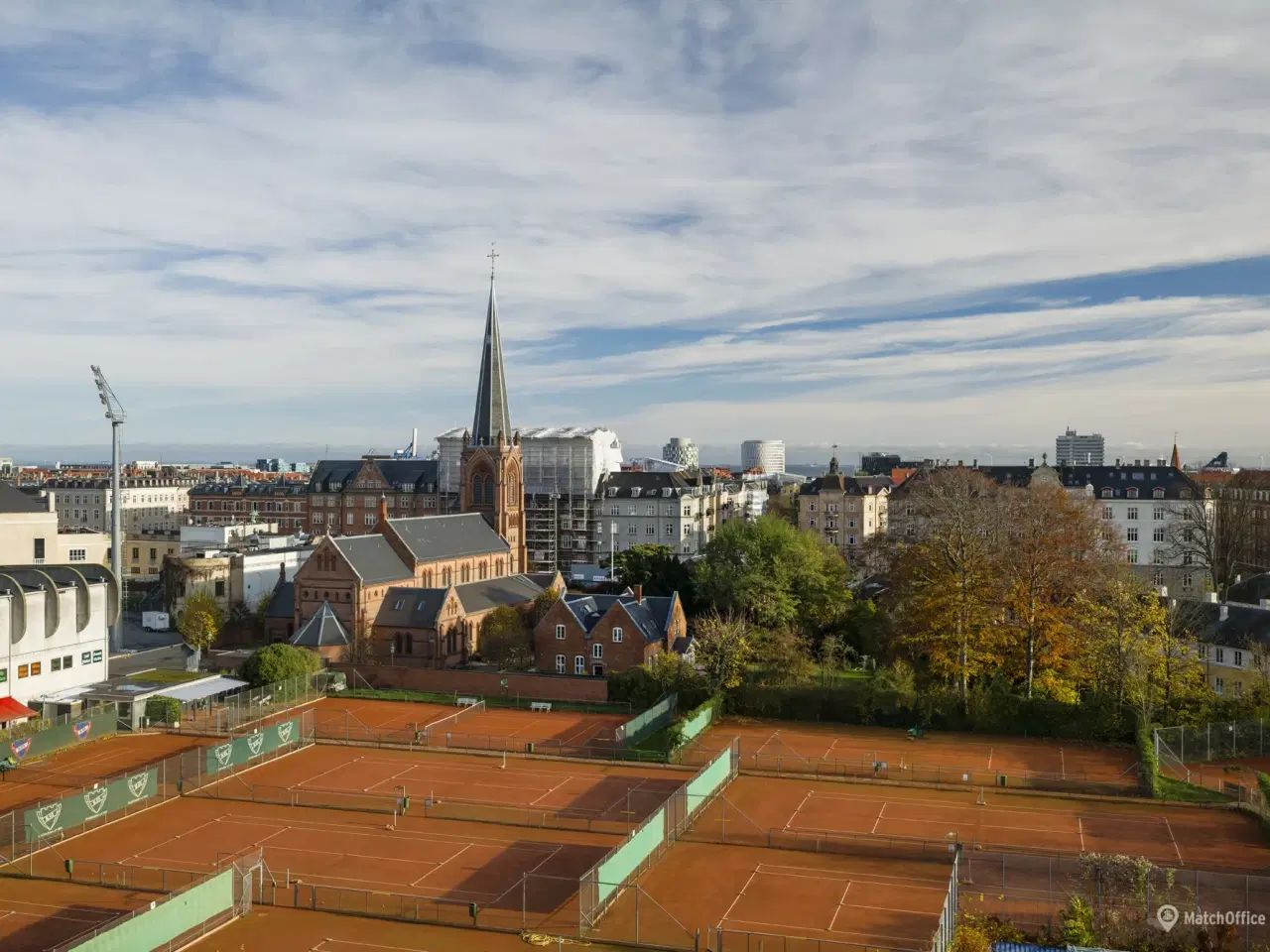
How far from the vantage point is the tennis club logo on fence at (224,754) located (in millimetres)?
46344

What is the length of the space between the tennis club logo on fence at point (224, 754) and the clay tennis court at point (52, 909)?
11993 mm

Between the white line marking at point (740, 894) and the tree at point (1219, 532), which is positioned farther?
the tree at point (1219, 532)

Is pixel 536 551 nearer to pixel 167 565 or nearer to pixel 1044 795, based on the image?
pixel 167 565

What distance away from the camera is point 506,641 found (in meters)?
71.2

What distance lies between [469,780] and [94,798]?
14.7 meters

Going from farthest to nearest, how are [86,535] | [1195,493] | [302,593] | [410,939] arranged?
[1195,493], [86,535], [302,593], [410,939]

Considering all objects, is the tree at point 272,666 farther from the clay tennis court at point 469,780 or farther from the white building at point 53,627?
the clay tennis court at point 469,780

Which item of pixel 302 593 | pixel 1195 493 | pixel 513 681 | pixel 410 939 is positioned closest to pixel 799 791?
pixel 410 939

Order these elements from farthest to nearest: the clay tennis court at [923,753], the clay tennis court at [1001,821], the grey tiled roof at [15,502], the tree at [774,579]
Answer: the grey tiled roof at [15,502] < the tree at [774,579] < the clay tennis court at [923,753] < the clay tennis court at [1001,821]

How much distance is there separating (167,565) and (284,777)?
43.3 metres

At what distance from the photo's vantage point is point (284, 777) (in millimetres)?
47750

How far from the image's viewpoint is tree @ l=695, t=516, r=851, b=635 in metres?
71.3

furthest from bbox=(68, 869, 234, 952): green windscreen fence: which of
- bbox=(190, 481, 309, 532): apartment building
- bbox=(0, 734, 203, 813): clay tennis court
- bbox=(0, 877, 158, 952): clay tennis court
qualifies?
bbox=(190, 481, 309, 532): apartment building

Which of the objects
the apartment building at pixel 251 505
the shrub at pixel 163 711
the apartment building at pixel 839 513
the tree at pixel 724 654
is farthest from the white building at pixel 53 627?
the apartment building at pixel 251 505
